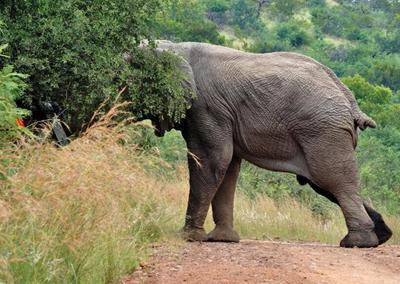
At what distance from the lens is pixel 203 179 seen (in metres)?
13.0

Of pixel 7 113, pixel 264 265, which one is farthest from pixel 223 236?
pixel 7 113

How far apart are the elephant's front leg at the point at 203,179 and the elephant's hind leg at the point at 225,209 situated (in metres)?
0.27

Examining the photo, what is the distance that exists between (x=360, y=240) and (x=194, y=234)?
2034 millimetres

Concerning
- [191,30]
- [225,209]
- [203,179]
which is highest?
[203,179]

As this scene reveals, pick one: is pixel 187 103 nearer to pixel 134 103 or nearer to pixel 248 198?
pixel 134 103

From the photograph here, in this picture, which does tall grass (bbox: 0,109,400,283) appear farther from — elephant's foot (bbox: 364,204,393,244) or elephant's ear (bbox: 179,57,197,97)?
elephant's foot (bbox: 364,204,393,244)

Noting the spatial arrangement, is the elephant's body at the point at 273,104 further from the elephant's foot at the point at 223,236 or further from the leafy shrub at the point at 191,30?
the leafy shrub at the point at 191,30

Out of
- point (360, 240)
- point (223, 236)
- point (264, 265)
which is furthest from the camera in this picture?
point (223, 236)

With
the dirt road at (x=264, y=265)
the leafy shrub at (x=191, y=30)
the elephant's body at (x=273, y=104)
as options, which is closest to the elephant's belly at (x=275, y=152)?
the elephant's body at (x=273, y=104)

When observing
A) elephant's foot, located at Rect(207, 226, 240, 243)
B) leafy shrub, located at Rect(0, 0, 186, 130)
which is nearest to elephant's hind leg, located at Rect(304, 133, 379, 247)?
elephant's foot, located at Rect(207, 226, 240, 243)

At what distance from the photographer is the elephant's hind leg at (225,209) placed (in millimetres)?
13297

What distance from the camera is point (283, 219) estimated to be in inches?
656

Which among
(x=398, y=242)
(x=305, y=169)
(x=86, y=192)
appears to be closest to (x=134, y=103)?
(x=305, y=169)

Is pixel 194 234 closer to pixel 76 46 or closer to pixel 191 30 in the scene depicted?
pixel 76 46
